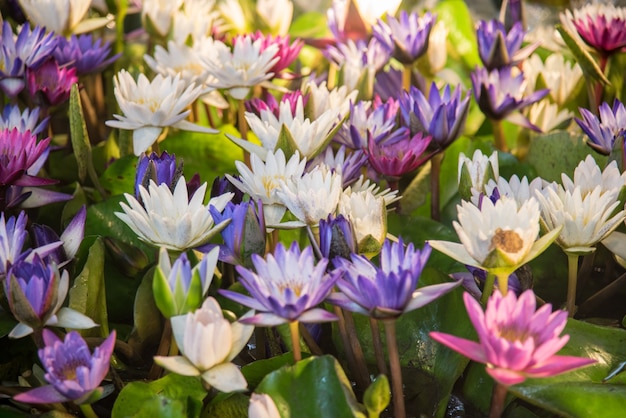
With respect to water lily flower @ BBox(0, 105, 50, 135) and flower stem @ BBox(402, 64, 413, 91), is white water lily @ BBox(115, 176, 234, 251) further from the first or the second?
flower stem @ BBox(402, 64, 413, 91)

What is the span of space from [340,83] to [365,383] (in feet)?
1.25

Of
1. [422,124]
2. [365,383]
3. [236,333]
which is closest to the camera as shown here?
[236,333]

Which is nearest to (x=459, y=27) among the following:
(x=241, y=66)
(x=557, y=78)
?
(x=557, y=78)

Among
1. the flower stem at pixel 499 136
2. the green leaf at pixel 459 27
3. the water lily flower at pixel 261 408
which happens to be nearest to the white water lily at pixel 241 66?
the flower stem at pixel 499 136

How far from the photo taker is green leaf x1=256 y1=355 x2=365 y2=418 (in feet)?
1.70

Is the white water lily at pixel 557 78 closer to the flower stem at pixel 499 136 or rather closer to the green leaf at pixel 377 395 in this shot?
the flower stem at pixel 499 136

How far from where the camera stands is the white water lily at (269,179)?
59 centimetres

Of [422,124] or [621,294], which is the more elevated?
[422,124]

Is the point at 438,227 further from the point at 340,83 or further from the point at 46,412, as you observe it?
the point at 46,412

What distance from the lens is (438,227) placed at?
720 millimetres

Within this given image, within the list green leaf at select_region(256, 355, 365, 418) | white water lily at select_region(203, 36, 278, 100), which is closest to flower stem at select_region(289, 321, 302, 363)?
green leaf at select_region(256, 355, 365, 418)

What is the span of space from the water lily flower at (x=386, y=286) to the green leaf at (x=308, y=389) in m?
0.06

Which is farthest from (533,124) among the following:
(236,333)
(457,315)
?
(236,333)

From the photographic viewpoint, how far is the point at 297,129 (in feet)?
2.10
